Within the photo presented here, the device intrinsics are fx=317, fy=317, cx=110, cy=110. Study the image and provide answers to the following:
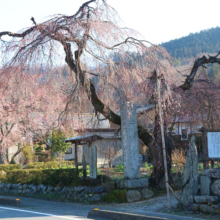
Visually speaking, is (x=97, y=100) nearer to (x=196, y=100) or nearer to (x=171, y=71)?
(x=171, y=71)

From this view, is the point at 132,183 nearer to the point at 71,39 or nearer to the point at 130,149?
the point at 130,149

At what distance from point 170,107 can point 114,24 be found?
3.38m

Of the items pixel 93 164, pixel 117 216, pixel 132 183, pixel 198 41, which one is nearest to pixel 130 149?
pixel 132 183

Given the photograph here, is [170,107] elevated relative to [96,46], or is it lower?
lower

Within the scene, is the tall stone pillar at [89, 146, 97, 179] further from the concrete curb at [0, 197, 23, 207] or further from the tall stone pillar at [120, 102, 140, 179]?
the concrete curb at [0, 197, 23, 207]

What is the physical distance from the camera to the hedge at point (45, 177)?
43.3 feet

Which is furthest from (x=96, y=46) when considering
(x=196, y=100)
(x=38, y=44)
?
(x=196, y=100)

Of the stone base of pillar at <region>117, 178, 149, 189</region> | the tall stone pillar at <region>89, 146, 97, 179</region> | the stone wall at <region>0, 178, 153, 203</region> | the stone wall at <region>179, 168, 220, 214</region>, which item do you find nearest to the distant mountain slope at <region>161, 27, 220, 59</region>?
the stone wall at <region>0, 178, 153, 203</region>

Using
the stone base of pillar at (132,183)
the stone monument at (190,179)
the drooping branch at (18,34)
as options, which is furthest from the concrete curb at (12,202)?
the stone monument at (190,179)

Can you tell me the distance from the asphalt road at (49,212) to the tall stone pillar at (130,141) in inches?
72.5

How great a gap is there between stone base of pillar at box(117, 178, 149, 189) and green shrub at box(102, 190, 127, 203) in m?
0.29

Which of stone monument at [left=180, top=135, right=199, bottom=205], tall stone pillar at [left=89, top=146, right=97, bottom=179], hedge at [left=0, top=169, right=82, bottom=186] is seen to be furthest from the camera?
hedge at [left=0, top=169, right=82, bottom=186]

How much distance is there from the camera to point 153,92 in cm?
1049

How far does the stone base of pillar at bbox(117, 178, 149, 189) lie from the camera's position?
1091 centimetres
